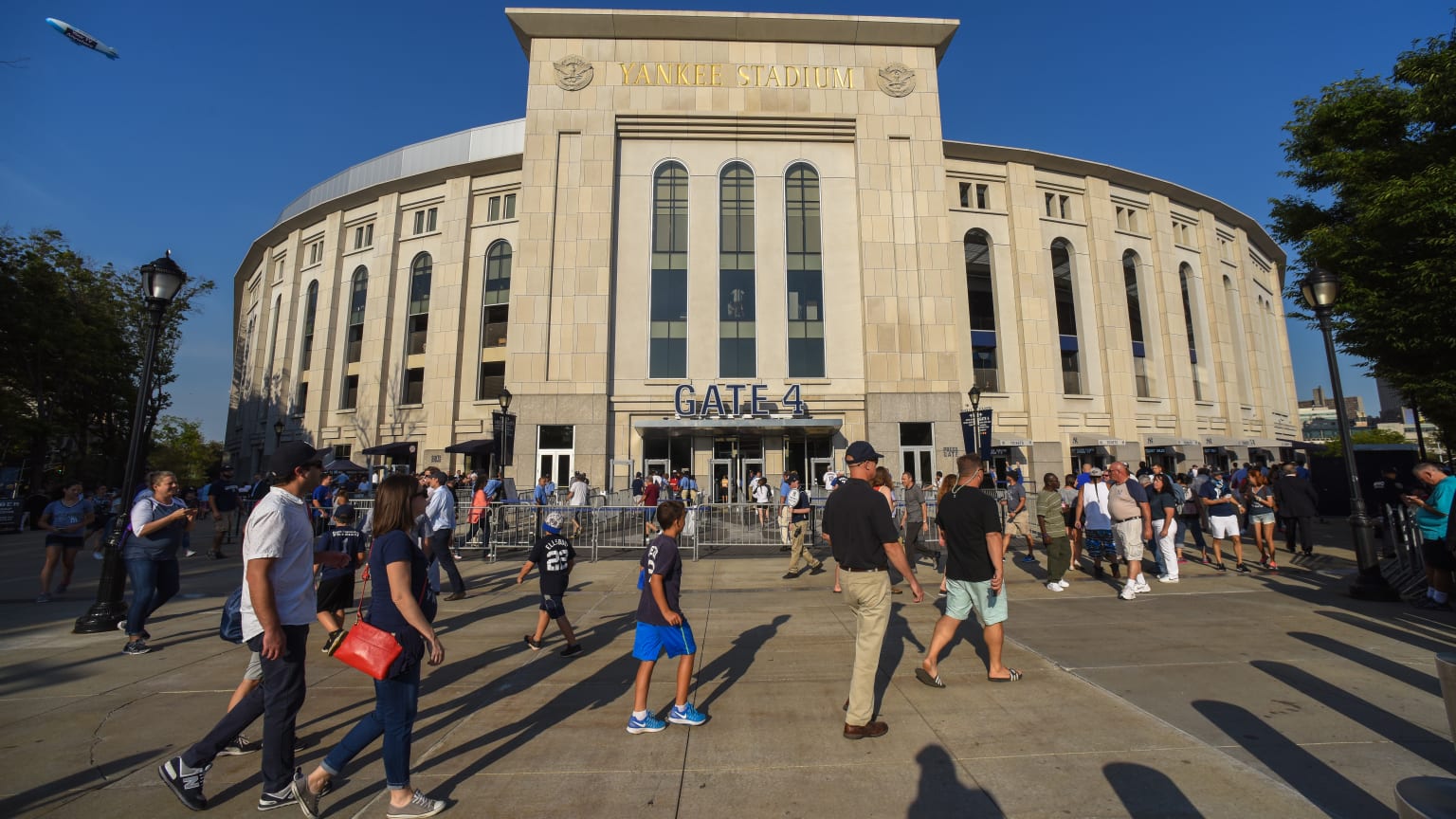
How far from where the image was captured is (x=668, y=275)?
27.0 metres

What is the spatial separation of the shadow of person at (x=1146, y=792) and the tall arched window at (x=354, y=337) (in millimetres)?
40179

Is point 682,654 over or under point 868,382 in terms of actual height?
under

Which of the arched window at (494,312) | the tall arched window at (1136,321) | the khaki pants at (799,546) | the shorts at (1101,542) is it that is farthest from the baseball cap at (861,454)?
the tall arched window at (1136,321)

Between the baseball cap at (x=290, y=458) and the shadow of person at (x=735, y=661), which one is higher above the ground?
the baseball cap at (x=290, y=458)

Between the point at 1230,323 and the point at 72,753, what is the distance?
52.0 metres

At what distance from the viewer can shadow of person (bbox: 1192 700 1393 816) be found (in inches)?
122

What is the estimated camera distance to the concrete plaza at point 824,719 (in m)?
3.38

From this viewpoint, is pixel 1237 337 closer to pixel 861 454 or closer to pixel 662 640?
pixel 861 454

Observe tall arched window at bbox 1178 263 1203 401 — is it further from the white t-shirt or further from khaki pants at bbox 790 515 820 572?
the white t-shirt

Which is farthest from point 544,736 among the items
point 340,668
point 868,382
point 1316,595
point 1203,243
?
point 1203,243

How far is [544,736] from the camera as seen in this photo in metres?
4.31

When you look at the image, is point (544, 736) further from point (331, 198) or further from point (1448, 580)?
point (331, 198)

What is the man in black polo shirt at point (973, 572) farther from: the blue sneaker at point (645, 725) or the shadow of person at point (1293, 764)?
the blue sneaker at point (645, 725)

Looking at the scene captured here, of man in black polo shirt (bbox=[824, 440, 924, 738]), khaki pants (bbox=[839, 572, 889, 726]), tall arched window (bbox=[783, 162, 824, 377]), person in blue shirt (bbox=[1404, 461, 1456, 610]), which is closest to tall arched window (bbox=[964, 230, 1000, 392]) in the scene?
tall arched window (bbox=[783, 162, 824, 377])
